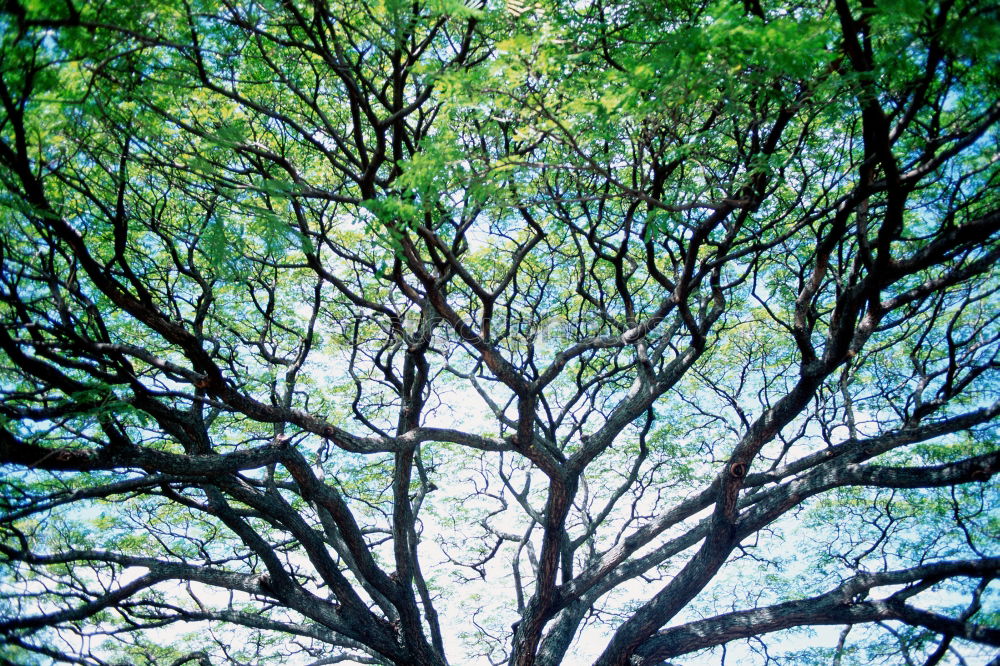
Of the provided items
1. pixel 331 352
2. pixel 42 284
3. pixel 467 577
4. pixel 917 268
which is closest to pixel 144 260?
pixel 42 284

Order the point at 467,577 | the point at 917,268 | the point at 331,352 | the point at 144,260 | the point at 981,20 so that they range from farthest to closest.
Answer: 1. the point at 467,577
2. the point at 331,352
3. the point at 144,260
4. the point at 917,268
5. the point at 981,20

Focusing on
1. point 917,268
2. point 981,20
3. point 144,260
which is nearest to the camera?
point 981,20

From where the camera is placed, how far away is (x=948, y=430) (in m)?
5.68

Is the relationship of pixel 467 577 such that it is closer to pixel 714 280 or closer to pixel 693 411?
pixel 693 411

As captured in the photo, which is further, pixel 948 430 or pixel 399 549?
pixel 399 549

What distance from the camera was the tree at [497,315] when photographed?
4.12 meters

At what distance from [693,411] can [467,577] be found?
3556 mm

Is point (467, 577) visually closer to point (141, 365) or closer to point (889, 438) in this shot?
point (141, 365)

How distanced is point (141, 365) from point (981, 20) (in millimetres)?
6942

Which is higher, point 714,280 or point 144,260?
point 144,260

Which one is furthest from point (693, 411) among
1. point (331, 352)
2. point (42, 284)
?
point (42, 284)

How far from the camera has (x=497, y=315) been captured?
7809 mm

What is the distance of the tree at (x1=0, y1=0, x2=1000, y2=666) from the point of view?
4.12 meters

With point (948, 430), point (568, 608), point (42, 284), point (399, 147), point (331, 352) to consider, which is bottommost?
point (568, 608)
